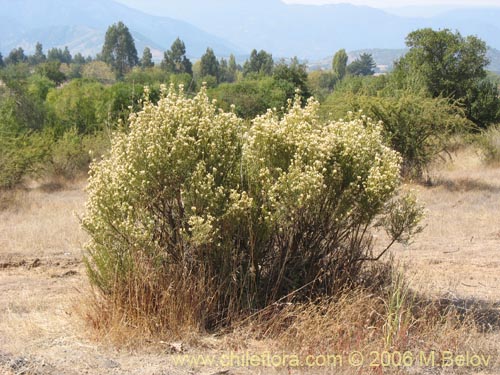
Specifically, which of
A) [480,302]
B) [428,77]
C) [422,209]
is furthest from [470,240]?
[428,77]

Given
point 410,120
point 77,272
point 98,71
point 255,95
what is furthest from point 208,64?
point 77,272

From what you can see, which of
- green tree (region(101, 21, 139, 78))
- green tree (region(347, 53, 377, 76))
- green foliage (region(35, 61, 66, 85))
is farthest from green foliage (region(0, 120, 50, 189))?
green tree (region(347, 53, 377, 76))

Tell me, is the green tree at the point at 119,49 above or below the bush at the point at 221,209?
above

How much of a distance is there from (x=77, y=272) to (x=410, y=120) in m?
12.3

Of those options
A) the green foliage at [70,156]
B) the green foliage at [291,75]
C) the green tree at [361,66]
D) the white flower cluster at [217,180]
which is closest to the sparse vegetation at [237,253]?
the white flower cluster at [217,180]

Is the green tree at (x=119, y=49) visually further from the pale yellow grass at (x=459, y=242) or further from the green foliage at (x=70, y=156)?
the pale yellow grass at (x=459, y=242)

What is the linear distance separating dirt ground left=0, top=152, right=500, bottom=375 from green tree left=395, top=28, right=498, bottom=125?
12.9m

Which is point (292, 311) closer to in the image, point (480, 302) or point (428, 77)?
point (480, 302)

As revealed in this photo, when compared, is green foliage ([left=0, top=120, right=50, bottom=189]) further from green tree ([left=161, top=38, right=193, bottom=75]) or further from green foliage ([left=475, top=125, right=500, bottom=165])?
green tree ([left=161, top=38, right=193, bottom=75])

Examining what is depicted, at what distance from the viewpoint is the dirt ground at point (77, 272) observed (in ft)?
14.7

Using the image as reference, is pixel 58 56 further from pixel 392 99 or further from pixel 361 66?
pixel 392 99

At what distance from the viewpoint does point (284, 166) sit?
544cm

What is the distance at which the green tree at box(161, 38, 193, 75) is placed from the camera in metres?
107

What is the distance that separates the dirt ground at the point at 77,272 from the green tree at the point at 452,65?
42.3 ft
